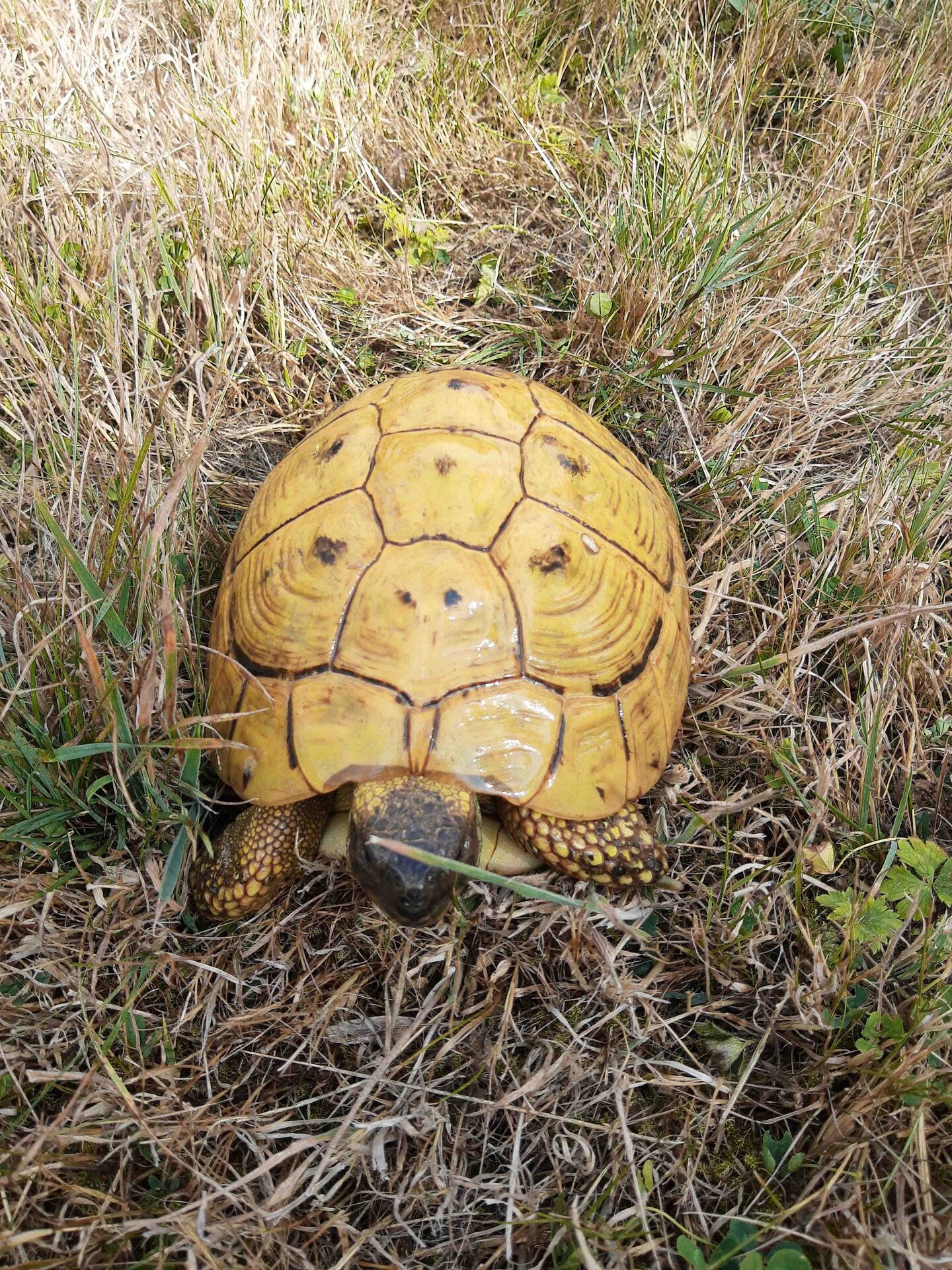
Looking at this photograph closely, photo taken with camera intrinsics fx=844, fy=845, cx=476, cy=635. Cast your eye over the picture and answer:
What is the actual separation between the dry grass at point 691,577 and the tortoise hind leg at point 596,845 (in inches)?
4.0

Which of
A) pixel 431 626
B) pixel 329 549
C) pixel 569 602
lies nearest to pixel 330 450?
pixel 329 549

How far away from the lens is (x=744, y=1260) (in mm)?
1378

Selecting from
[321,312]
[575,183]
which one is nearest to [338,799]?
[321,312]

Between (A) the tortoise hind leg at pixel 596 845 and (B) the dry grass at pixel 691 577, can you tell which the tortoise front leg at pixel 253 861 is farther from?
(A) the tortoise hind leg at pixel 596 845

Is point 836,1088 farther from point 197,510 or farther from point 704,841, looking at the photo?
point 197,510

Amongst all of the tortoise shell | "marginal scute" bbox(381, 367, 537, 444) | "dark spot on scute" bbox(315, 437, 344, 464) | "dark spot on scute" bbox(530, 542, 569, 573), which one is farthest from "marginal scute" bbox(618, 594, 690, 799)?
"dark spot on scute" bbox(315, 437, 344, 464)

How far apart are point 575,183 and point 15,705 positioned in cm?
259

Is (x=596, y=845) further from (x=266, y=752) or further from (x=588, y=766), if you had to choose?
(x=266, y=752)

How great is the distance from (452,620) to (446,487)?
298 mm

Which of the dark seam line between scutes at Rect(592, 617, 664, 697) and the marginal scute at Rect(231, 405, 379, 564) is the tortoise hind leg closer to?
the dark seam line between scutes at Rect(592, 617, 664, 697)

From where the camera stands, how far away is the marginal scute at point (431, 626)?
1.67 meters

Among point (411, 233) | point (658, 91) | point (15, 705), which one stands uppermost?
point (658, 91)

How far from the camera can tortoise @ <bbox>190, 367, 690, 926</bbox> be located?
166 cm

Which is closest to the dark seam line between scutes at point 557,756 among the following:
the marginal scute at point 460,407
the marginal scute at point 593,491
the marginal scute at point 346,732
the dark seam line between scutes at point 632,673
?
the dark seam line between scutes at point 632,673
